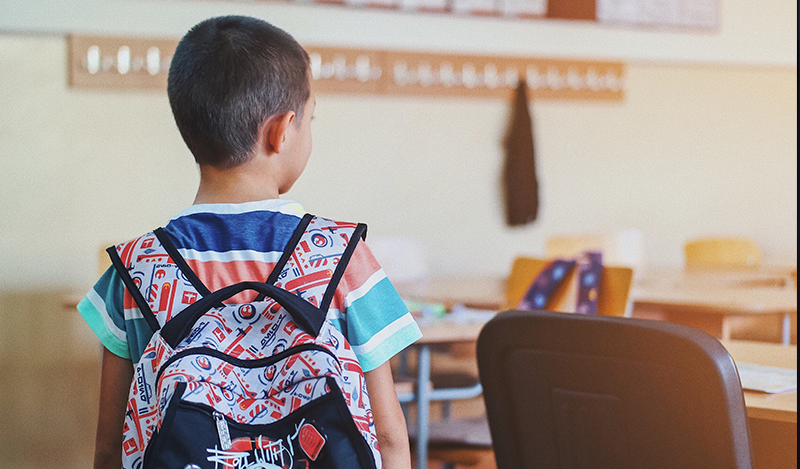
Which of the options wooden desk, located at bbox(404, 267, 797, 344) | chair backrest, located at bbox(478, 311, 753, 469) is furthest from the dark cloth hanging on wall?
chair backrest, located at bbox(478, 311, 753, 469)

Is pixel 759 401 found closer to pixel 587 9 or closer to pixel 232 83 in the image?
→ pixel 232 83

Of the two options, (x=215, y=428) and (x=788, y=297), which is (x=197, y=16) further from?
(x=215, y=428)

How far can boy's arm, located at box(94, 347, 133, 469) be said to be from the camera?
95 cm

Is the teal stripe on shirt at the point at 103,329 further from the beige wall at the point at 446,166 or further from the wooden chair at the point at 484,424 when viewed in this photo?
the beige wall at the point at 446,166

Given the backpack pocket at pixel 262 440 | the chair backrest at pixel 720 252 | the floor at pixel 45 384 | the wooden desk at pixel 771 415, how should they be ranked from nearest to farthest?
1. the backpack pocket at pixel 262 440
2. the wooden desk at pixel 771 415
3. the floor at pixel 45 384
4. the chair backrest at pixel 720 252

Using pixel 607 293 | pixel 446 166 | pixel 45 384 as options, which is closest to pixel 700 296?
pixel 607 293

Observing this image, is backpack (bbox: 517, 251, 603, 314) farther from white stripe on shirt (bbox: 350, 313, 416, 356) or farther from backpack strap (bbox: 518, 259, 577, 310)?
white stripe on shirt (bbox: 350, 313, 416, 356)

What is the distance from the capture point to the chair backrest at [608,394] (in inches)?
40.5

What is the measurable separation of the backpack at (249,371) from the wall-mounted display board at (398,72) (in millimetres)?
3521

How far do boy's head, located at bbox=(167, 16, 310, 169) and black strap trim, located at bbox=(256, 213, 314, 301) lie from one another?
11cm

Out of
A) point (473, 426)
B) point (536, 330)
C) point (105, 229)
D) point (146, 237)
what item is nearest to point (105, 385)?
point (146, 237)

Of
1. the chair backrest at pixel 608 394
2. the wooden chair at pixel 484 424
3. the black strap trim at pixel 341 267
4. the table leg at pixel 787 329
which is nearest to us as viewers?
the black strap trim at pixel 341 267

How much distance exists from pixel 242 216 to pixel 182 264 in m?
0.09

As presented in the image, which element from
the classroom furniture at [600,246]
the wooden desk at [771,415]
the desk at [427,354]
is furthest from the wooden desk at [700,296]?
the wooden desk at [771,415]
